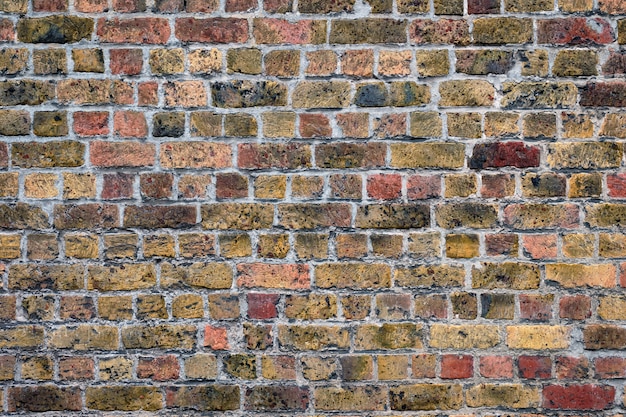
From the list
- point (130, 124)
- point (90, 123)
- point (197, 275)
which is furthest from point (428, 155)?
point (90, 123)

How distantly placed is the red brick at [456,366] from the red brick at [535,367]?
0.15 metres

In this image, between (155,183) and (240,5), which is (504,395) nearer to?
(155,183)

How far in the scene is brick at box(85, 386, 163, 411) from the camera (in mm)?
1800

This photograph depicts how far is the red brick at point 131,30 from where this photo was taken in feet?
5.84

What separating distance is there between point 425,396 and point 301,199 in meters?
0.69

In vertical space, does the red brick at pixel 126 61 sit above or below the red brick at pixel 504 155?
above

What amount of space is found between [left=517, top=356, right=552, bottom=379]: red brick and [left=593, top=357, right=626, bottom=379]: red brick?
0.14m

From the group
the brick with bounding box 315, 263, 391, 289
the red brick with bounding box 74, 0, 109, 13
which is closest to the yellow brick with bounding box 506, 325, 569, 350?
the brick with bounding box 315, 263, 391, 289

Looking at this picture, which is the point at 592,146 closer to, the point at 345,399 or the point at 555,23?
the point at 555,23

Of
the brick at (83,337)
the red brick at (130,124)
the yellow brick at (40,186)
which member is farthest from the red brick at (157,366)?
the red brick at (130,124)

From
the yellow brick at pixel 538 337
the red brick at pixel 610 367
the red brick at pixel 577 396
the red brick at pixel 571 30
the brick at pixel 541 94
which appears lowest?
the red brick at pixel 577 396

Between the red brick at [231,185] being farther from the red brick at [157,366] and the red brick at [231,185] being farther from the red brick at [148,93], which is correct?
the red brick at [157,366]

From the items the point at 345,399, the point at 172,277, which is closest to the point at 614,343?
the point at 345,399

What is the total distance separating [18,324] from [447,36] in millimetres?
1516
